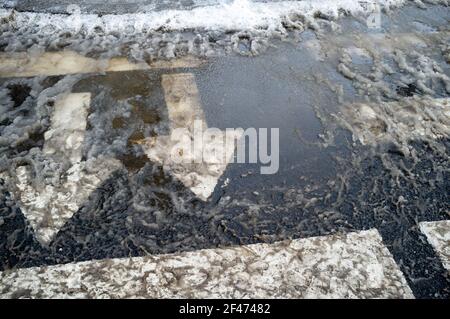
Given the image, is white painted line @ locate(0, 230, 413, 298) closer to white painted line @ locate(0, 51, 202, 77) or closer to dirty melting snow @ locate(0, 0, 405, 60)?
white painted line @ locate(0, 51, 202, 77)

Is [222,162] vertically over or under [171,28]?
under

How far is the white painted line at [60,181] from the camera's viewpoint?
6.42ft

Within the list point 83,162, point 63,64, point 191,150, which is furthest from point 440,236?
point 63,64

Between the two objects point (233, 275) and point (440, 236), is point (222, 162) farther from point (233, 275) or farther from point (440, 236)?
point (440, 236)

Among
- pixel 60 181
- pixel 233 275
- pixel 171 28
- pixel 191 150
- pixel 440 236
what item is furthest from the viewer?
pixel 171 28

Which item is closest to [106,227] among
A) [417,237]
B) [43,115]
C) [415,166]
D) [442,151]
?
[43,115]

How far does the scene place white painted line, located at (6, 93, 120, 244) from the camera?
1.96 m

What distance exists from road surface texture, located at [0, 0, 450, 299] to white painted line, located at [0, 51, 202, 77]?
0.02 meters

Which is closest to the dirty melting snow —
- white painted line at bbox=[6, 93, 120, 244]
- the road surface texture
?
the road surface texture

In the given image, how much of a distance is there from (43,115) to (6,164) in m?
0.44

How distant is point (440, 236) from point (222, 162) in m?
1.21

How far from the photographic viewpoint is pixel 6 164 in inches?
86.4

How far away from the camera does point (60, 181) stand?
6.99 ft

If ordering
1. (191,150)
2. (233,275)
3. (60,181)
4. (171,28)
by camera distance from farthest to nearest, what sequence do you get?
(171,28)
(191,150)
(60,181)
(233,275)
